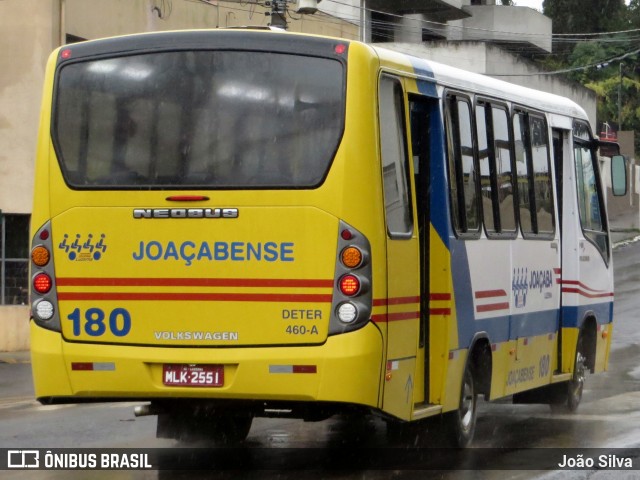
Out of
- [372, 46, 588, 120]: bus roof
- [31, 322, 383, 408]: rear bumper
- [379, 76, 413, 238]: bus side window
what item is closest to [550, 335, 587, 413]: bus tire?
[372, 46, 588, 120]: bus roof

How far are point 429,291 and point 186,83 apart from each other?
7.81 ft

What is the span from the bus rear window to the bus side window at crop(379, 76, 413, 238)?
0.47 meters

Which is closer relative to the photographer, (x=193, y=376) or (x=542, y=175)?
(x=193, y=376)

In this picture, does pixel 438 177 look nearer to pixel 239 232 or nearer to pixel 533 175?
pixel 239 232

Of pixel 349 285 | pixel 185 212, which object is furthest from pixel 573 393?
pixel 185 212

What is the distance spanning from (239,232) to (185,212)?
404 mm

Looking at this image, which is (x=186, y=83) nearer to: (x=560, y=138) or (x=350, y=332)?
(x=350, y=332)

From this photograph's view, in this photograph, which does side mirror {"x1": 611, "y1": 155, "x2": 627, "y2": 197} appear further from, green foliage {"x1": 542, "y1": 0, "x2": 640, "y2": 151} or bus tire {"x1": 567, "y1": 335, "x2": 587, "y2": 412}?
green foliage {"x1": 542, "y1": 0, "x2": 640, "y2": 151}

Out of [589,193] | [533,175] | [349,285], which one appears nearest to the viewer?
[349,285]

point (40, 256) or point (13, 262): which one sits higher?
point (40, 256)

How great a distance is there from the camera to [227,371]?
29.8 ft

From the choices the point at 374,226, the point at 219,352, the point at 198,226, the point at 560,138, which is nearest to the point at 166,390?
the point at 219,352

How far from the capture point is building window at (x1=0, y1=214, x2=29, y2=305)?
23.0 m

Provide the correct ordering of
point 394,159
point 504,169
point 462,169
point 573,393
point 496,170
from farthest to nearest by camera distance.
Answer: point 573,393 → point 504,169 → point 496,170 → point 462,169 → point 394,159
